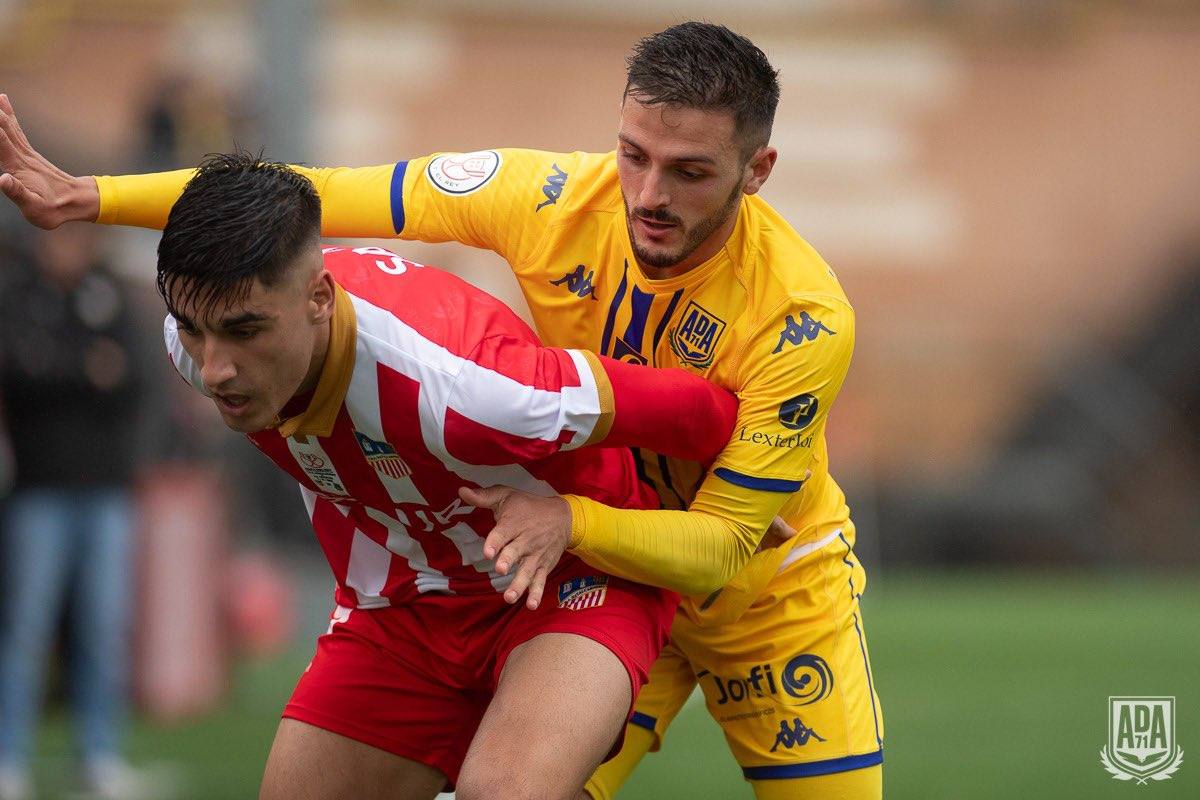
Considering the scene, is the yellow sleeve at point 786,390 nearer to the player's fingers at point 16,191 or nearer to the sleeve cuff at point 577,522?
the sleeve cuff at point 577,522

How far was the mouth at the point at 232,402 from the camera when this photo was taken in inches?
156

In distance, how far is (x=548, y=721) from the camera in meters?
4.02

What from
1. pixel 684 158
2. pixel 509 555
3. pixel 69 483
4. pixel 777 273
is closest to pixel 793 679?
pixel 777 273

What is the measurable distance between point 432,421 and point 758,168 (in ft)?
4.08

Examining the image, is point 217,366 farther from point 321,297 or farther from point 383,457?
point 383,457

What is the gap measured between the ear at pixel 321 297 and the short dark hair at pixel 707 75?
0.99m

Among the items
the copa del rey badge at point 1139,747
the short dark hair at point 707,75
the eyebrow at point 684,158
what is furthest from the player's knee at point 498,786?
the copa del rey badge at point 1139,747

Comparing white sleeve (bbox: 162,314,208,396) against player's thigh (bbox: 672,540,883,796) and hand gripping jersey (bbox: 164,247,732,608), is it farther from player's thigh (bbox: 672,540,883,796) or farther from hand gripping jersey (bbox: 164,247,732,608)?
player's thigh (bbox: 672,540,883,796)

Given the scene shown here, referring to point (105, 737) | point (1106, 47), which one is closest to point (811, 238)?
point (1106, 47)

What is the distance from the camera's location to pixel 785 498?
450 centimetres

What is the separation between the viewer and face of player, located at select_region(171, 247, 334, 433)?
12.8ft

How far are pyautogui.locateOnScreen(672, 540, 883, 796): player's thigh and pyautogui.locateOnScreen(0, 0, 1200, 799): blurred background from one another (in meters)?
2.90

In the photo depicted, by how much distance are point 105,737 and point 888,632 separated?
681cm

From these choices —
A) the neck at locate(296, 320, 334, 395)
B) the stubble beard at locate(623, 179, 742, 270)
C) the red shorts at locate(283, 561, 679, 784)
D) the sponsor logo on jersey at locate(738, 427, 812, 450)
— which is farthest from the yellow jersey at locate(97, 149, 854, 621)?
the neck at locate(296, 320, 334, 395)
